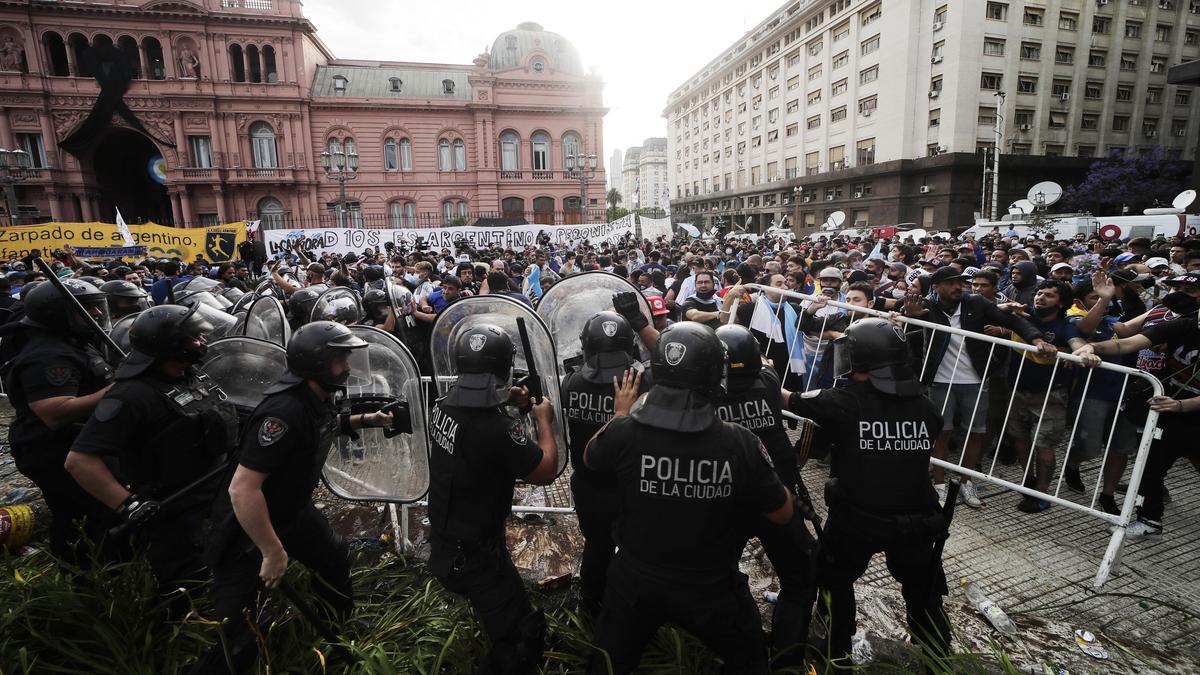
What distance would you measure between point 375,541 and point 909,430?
3.39 meters

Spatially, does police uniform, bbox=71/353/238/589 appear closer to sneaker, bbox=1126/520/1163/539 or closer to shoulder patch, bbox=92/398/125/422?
shoulder patch, bbox=92/398/125/422

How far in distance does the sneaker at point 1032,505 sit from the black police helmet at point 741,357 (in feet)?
9.41

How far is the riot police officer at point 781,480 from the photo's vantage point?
2.61 meters

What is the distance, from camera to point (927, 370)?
4.53 meters

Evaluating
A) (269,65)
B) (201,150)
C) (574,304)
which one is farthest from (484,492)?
(269,65)

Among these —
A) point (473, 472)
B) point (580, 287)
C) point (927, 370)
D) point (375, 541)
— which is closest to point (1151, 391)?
point (927, 370)

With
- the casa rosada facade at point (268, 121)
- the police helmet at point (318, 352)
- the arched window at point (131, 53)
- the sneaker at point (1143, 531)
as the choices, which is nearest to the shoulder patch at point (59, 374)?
the police helmet at point (318, 352)

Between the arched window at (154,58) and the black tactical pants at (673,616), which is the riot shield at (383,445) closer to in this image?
the black tactical pants at (673,616)

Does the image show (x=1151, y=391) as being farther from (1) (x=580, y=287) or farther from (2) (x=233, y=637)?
(2) (x=233, y=637)

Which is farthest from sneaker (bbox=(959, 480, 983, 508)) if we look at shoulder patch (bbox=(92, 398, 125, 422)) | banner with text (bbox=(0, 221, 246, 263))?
banner with text (bbox=(0, 221, 246, 263))

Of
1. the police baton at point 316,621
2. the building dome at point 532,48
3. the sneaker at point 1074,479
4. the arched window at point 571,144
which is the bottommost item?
the sneaker at point 1074,479

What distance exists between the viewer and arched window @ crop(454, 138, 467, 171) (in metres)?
35.4

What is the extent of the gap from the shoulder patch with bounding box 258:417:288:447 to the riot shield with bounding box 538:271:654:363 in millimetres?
2190

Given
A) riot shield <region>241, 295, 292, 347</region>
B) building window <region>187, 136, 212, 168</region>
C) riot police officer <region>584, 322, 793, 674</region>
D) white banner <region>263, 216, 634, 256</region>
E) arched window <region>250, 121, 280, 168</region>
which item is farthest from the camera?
arched window <region>250, 121, 280, 168</region>
